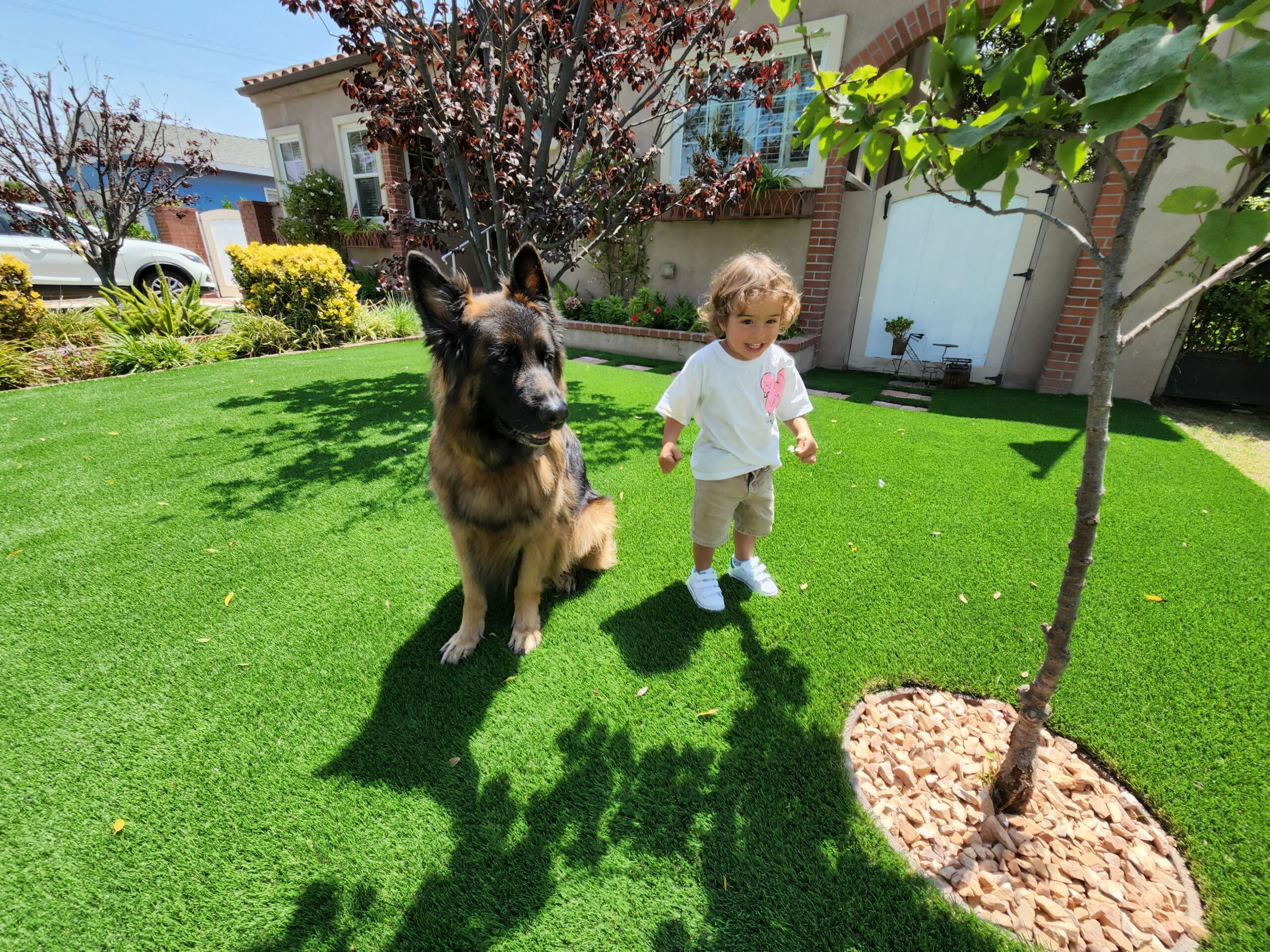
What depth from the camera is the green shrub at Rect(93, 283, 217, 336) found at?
750cm

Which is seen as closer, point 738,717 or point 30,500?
point 738,717

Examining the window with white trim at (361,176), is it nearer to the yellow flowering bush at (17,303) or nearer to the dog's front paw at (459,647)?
the yellow flowering bush at (17,303)

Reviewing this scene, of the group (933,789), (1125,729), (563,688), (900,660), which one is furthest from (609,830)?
(1125,729)

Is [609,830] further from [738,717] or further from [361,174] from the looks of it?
[361,174]

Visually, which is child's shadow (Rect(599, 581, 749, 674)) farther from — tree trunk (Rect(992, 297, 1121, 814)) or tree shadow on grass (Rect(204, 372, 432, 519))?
tree shadow on grass (Rect(204, 372, 432, 519))

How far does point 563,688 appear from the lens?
223cm

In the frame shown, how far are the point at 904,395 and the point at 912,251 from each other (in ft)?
8.16

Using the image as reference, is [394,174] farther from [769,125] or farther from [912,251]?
[912,251]

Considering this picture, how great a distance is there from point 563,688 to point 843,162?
8956 mm

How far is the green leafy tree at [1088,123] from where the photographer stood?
74cm

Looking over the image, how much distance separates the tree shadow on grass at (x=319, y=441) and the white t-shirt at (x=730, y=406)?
8.71 ft

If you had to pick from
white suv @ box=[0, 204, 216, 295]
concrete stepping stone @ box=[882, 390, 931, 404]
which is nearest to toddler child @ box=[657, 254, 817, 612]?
concrete stepping stone @ box=[882, 390, 931, 404]

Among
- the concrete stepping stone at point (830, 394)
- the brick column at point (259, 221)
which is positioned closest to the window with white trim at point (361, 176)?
the brick column at point (259, 221)

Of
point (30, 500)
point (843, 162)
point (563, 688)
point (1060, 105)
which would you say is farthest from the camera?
point (843, 162)
